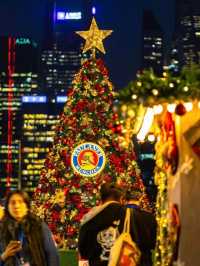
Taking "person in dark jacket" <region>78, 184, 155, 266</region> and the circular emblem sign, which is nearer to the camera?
"person in dark jacket" <region>78, 184, 155, 266</region>

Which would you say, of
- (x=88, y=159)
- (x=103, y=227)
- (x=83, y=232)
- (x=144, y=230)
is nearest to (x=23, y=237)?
(x=83, y=232)

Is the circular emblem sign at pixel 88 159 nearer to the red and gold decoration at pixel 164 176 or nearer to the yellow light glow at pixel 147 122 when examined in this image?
the yellow light glow at pixel 147 122

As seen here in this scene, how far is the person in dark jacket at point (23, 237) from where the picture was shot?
7262 mm

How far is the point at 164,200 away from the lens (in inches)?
293

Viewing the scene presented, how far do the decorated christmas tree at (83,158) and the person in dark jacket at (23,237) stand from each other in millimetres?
13922

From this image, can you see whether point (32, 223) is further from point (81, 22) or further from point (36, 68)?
point (36, 68)

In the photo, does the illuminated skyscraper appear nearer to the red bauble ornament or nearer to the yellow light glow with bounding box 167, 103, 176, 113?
the yellow light glow with bounding box 167, 103, 176, 113

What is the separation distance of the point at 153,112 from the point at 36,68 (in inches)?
7213

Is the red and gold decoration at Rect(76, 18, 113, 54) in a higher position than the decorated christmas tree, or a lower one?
higher

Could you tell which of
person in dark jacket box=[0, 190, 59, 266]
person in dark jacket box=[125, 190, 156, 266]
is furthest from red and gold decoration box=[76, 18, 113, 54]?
person in dark jacket box=[0, 190, 59, 266]

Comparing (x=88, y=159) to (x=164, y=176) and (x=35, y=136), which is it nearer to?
(x=164, y=176)

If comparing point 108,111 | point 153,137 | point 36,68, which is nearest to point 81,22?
point 36,68

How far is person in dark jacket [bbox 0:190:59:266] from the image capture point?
7.26 meters

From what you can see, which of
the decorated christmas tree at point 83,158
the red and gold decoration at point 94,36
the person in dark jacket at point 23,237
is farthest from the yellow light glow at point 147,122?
the red and gold decoration at point 94,36
